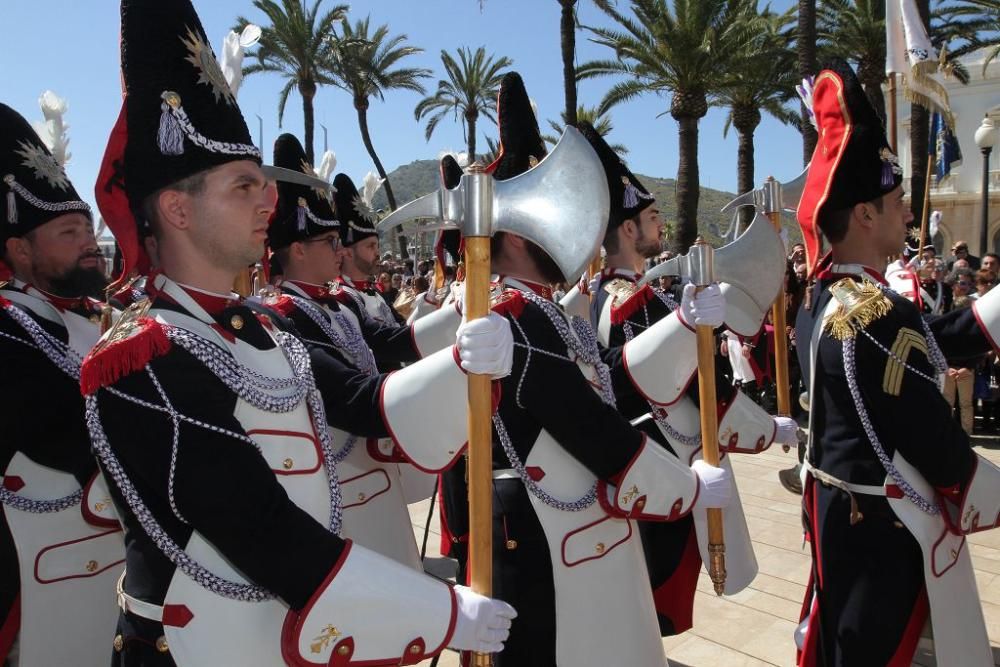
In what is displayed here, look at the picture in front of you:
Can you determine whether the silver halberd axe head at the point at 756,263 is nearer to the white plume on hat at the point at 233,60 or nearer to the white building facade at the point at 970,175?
the white plume on hat at the point at 233,60

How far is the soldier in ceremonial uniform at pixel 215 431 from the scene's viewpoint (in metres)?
1.72

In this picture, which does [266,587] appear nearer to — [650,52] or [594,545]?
[594,545]

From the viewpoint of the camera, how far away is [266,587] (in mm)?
1722

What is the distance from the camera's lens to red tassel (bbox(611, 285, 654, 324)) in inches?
164

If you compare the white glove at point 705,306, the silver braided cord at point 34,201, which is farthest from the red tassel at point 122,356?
the white glove at point 705,306

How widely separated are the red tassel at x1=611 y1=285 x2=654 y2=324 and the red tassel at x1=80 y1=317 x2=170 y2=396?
278 cm

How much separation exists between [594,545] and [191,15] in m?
2.02

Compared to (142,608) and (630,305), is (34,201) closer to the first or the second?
(142,608)

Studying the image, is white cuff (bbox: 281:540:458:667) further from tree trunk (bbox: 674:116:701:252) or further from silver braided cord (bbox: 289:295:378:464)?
tree trunk (bbox: 674:116:701:252)

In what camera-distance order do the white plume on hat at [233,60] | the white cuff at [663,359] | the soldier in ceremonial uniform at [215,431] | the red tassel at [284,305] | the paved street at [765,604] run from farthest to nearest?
the paved street at [765,604]
the red tassel at [284,305]
the white cuff at [663,359]
the white plume on hat at [233,60]
the soldier in ceremonial uniform at [215,431]

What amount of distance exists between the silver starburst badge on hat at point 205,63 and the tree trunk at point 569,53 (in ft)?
56.0

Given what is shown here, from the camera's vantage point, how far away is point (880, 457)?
2742 mm

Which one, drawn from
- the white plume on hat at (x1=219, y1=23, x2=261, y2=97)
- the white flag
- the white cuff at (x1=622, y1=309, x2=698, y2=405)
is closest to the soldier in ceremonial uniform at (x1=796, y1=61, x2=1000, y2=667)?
the white cuff at (x1=622, y1=309, x2=698, y2=405)

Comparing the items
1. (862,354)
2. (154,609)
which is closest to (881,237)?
(862,354)
